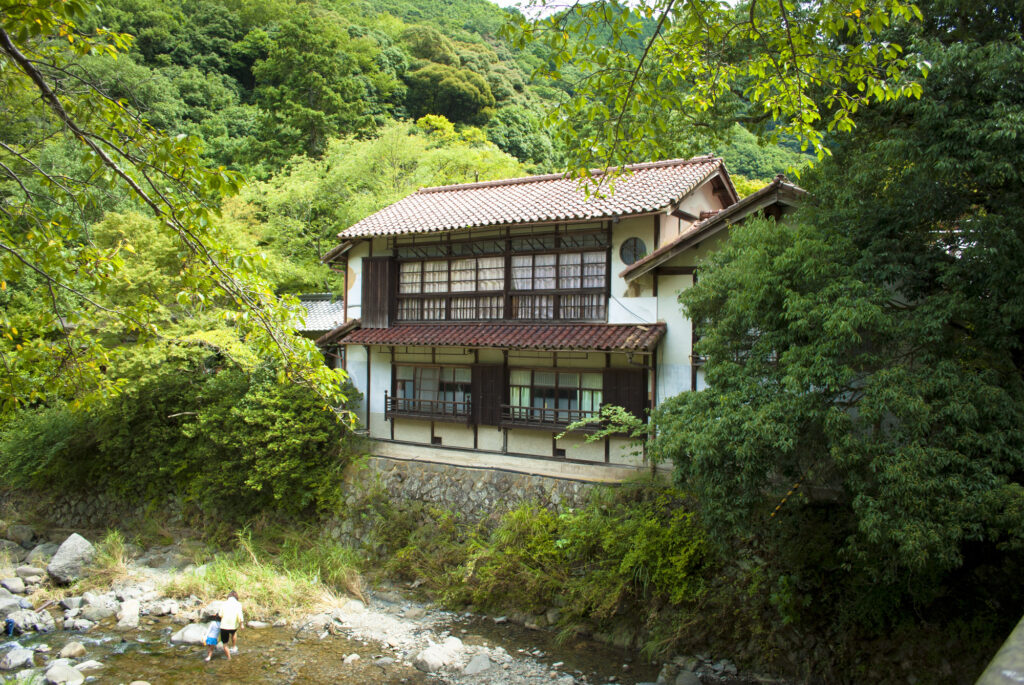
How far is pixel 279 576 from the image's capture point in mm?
14852

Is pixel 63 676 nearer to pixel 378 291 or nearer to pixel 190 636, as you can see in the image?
pixel 190 636

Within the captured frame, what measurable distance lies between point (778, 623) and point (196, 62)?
43.7 meters

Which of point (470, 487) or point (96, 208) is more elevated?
point (96, 208)

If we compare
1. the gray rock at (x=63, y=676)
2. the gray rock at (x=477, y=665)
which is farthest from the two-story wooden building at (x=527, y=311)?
the gray rock at (x=63, y=676)

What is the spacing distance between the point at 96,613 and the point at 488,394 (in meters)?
9.60

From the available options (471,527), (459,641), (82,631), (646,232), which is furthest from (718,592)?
(82,631)

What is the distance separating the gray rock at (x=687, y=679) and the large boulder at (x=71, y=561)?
14.0 meters

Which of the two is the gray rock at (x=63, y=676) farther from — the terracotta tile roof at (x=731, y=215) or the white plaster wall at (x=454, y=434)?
the terracotta tile roof at (x=731, y=215)

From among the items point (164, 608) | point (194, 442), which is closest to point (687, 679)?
point (164, 608)

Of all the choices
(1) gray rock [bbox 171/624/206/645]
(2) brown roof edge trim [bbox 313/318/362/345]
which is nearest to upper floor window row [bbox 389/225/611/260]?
(2) brown roof edge trim [bbox 313/318/362/345]

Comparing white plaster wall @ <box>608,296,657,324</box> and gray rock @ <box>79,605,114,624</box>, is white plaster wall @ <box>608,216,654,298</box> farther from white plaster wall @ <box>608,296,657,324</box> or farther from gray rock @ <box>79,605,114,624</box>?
gray rock @ <box>79,605,114,624</box>

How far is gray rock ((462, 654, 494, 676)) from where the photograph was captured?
11.2m

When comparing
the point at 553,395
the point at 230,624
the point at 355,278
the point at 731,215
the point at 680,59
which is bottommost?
the point at 230,624

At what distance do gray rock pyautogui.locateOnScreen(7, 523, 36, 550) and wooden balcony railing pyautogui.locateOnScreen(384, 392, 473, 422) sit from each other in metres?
11.3
